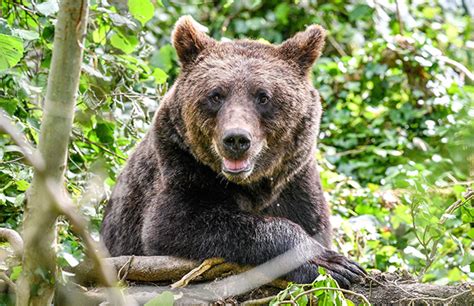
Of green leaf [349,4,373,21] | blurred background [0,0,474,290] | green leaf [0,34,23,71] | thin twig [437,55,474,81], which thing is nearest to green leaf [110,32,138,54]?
blurred background [0,0,474,290]

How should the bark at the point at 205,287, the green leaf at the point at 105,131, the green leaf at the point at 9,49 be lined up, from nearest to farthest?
the bark at the point at 205,287 < the green leaf at the point at 9,49 < the green leaf at the point at 105,131

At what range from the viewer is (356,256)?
25.3ft

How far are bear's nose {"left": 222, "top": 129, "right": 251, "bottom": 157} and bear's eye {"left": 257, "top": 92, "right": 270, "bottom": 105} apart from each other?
47cm

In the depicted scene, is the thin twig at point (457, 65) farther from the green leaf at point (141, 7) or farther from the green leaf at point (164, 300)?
the green leaf at point (164, 300)

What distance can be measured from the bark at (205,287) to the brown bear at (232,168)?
0.14 metres

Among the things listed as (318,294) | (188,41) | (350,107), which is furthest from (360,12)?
(318,294)

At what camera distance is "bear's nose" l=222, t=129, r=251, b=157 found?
5668 millimetres

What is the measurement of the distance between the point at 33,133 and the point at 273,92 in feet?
5.95

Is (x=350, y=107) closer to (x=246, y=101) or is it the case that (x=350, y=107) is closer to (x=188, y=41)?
(x=188, y=41)

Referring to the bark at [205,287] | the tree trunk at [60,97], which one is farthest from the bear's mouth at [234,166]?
the tree trunk at [60,97]

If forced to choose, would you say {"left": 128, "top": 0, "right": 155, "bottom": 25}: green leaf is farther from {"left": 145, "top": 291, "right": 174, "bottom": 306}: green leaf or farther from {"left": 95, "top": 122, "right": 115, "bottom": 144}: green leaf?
{"left": 145, "top": 291, "right": 174, "bottom": 306}: green leaf

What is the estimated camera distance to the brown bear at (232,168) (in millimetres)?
5699

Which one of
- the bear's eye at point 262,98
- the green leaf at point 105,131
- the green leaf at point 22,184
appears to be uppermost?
the bear's eye at point 262,98

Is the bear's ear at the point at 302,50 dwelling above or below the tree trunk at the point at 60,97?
below
